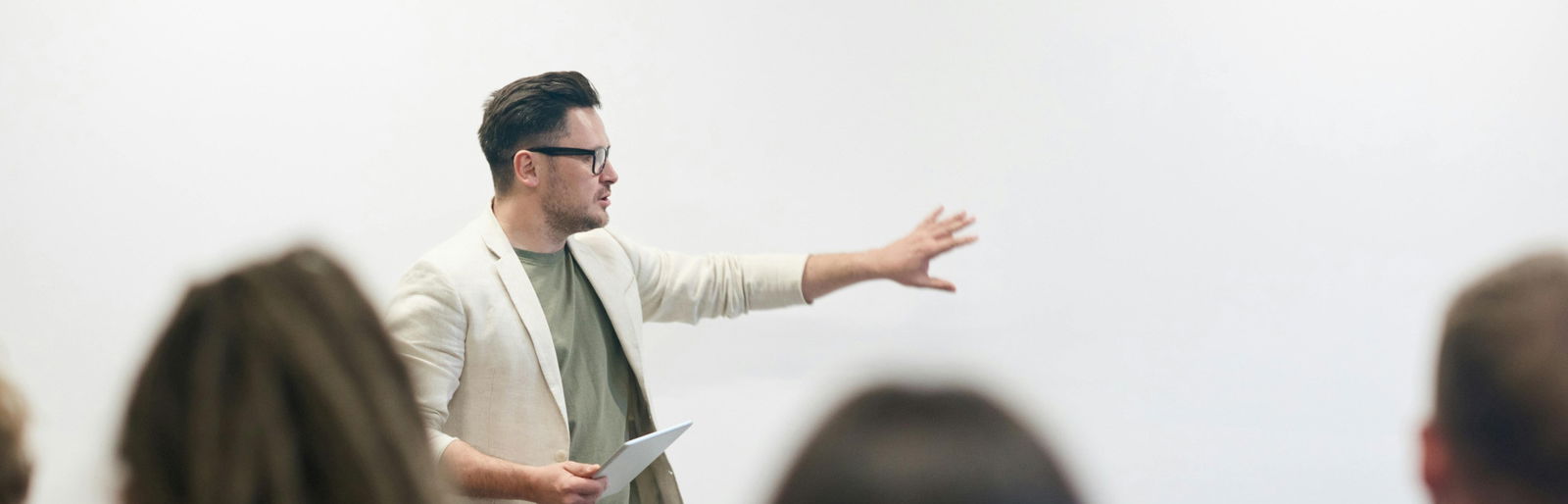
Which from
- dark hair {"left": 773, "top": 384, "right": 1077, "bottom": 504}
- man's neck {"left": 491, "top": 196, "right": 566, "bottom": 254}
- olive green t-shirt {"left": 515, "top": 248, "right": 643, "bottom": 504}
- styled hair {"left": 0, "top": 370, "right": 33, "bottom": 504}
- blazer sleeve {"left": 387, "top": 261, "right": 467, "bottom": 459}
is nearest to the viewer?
dark hair {"left": 773, "top": 384, "right": 1077, "bottom": 504}

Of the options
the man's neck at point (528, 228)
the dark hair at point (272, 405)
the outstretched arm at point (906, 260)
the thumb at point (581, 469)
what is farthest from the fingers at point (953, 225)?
the dark hair at point (272, 405)

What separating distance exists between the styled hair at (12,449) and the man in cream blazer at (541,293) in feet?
3.87

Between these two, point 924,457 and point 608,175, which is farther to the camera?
point 608,175

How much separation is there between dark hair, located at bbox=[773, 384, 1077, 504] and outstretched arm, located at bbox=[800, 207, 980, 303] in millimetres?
1902

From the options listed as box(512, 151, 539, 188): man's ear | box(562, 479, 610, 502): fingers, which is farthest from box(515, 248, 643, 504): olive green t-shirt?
box(562, 479, 610, 502): fingers

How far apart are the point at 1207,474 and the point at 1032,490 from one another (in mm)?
2469

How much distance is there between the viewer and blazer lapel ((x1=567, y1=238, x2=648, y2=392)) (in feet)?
8.87

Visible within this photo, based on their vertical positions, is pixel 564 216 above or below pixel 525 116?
below

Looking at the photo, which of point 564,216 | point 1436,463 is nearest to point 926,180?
point 564,216

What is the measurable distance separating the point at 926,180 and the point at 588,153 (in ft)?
2.69

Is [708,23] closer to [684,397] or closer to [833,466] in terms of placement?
[684,397]

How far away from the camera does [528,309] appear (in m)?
2.56

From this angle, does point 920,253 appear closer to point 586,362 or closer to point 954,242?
point 954,242

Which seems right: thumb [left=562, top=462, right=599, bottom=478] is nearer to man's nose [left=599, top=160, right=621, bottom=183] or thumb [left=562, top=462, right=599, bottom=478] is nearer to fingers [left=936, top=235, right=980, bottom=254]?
man's nose [left=599, top=160, right=621, bottom=183]
